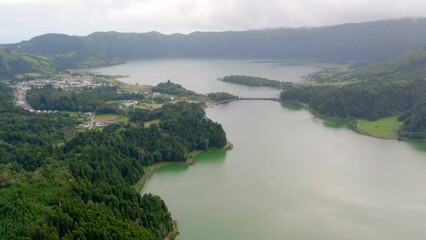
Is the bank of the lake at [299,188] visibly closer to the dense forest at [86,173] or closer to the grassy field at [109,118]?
the dense forest at [86,173]

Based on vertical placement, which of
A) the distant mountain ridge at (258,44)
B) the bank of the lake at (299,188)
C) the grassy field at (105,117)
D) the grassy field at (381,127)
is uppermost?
the distant mountain ridge at (258,44)

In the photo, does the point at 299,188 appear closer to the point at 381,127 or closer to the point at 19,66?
the point at 381,127

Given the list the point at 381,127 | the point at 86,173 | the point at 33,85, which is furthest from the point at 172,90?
the point at 86,173

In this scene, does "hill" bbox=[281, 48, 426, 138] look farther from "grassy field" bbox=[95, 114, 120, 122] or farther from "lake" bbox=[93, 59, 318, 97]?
"grassy field" bbox=[95, 114, 120, 122]

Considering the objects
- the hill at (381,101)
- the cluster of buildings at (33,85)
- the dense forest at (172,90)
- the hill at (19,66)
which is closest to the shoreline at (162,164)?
the hill at (381,101)

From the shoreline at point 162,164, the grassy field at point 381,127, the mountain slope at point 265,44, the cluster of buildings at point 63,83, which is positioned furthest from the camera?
the mountain slope at point 265,44

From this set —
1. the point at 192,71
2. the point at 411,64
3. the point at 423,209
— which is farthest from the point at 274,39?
the point at 423,209

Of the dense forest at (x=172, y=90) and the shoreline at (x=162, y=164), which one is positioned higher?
the dense forest at (x=172, y=90)

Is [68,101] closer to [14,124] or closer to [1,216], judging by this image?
[14,124]
